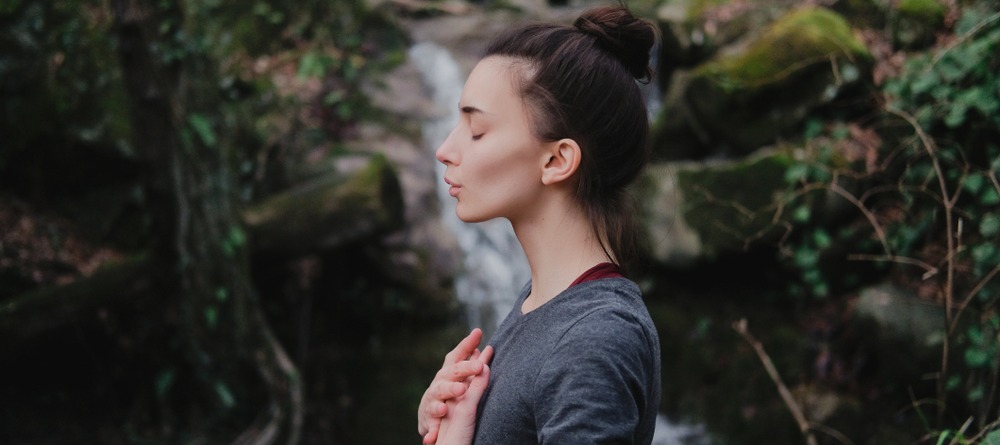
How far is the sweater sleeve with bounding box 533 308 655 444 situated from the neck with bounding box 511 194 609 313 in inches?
6.9

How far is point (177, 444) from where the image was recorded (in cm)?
452

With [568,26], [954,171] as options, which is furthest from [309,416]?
[568,26]

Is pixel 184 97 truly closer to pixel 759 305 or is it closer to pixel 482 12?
pixel 759 305

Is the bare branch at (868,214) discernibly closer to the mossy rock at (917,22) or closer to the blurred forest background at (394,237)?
the blurred forest background at (394,237)

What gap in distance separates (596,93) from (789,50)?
4580 millimetres

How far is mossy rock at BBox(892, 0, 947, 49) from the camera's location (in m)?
5.09

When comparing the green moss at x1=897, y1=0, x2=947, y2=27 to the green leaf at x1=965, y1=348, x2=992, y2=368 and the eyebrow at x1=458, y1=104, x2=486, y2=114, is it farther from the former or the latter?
the eyebrow at x1=458, y1=104, x2=486, y2=114

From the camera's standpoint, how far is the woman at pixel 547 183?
4.34 ft

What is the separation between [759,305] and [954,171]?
6.08ft

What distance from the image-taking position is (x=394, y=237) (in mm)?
6602

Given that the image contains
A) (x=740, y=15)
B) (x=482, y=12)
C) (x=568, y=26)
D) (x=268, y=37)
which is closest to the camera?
(x=568, y=26)

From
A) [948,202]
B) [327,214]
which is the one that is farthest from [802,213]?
[327,214]

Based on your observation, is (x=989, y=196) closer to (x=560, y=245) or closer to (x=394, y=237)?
(x=560, y=245)

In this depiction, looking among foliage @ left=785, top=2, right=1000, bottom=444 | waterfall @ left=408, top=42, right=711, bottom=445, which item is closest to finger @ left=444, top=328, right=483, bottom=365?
foliage @ left=785, top=2, right=1000, bottom=444
